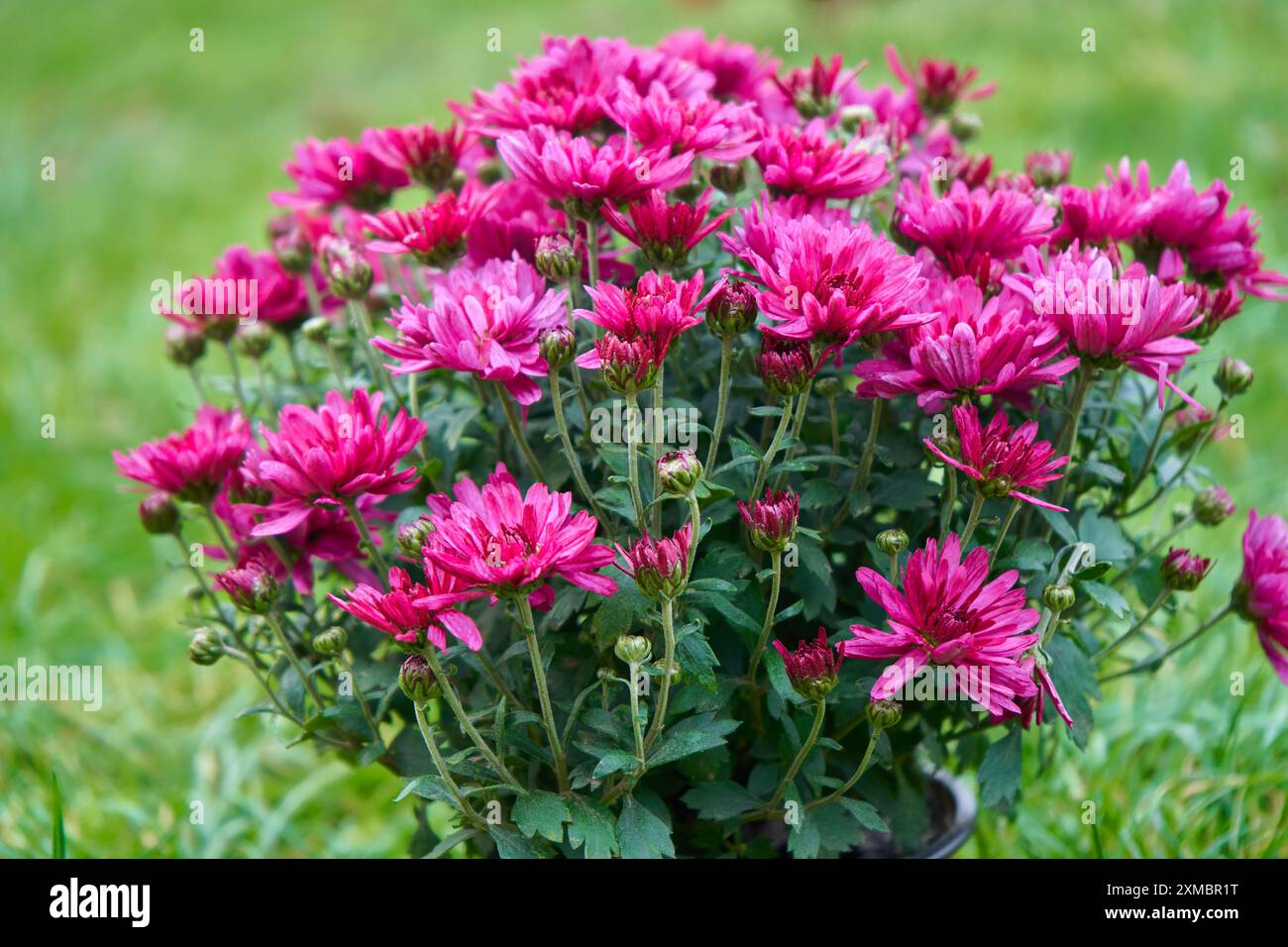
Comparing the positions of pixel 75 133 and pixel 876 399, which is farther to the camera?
pixel 75 133

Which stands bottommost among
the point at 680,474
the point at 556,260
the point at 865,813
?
the point at 865,813

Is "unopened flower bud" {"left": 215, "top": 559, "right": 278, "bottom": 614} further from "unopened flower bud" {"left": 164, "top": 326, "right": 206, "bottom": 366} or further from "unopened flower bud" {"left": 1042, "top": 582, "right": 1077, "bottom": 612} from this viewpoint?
"unopened flower bud" {"left": 1042, "top": 582, "right": 1077, "bottom": 612}

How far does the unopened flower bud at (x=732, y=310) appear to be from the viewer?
1.06 m

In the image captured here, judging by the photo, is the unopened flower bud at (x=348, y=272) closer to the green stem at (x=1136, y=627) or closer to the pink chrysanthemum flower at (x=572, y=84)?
the pink chrysanthemum flower at (x=572, y=84)

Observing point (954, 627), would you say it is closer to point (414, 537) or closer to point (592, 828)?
point (592, 828)

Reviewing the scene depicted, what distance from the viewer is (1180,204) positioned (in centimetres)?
126

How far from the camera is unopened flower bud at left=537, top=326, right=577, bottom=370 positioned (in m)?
1.06

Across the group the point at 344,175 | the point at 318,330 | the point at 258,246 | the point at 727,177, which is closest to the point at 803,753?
the point at 727,177

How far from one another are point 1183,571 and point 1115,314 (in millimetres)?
328

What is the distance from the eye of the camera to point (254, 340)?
1442 mm

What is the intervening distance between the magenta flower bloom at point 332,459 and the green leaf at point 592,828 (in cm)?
33

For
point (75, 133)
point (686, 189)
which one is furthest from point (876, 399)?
point (75, 133)
